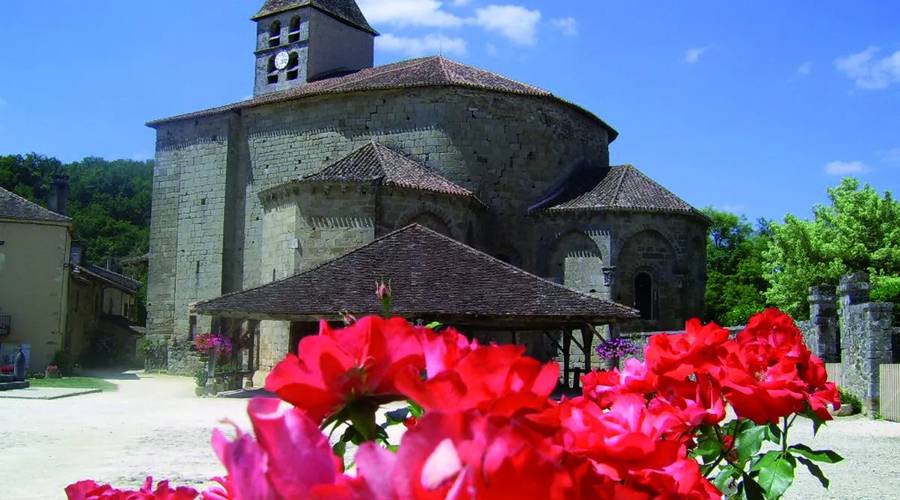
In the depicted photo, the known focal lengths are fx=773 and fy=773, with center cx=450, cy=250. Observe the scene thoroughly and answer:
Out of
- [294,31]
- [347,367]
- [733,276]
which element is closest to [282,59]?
[294,31]

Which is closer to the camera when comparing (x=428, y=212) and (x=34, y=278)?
(x=428, y=212)

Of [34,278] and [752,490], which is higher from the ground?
[34,278]

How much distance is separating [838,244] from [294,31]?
21761 mm

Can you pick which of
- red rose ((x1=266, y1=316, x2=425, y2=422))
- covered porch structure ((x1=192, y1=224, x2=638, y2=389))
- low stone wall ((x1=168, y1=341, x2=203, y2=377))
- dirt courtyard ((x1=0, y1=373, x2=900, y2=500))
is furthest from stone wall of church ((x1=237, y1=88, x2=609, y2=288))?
red rose ((x1=266, y1=316, x2=425, y2=422))

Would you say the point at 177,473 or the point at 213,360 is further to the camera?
the point at 213,360

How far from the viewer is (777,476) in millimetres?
1979

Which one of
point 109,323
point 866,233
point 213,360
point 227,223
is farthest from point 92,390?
point 866,233

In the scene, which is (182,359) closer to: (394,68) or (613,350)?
(394,68)

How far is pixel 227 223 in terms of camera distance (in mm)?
25781

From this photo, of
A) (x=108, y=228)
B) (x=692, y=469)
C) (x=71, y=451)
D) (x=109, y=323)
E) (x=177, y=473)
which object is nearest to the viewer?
(x=692, y=469)

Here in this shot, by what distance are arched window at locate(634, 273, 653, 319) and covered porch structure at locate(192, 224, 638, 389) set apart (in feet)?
23.0

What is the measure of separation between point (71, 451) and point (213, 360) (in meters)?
7.67

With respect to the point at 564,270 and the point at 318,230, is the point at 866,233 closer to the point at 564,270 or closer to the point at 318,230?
the point at 564,270

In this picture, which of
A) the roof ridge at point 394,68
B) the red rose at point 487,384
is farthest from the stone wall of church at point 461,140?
the red rose at point 487,384
